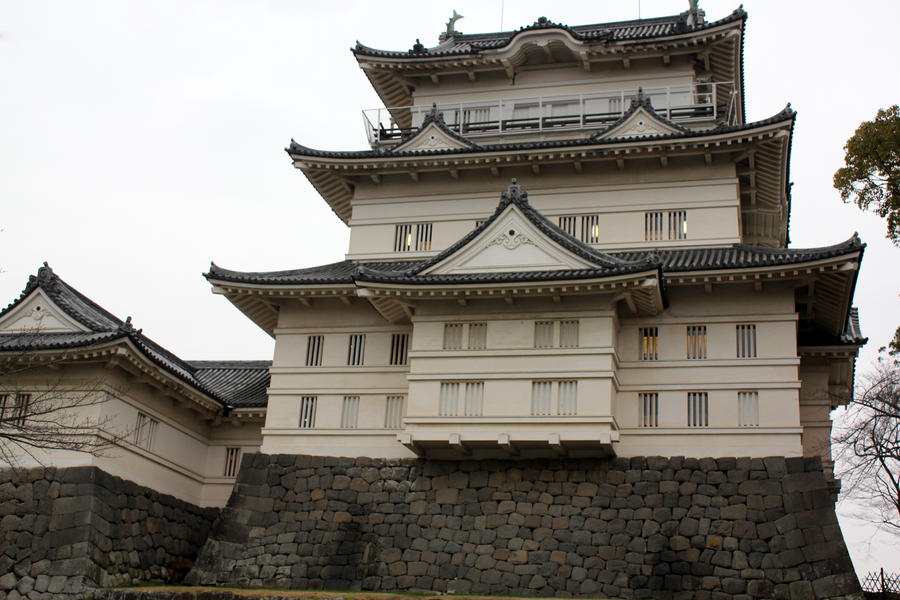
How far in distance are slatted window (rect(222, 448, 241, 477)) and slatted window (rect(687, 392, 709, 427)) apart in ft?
42.5

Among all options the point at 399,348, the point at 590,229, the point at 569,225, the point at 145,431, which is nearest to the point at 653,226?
the point at 590,229

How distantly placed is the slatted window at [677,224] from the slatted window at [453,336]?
6.57 m

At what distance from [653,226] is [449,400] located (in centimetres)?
772

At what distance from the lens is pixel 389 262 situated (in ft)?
92.0

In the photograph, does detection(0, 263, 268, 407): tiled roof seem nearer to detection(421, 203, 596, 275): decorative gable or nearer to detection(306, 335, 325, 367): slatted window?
detection(306, 335, 325, 367): slatted window

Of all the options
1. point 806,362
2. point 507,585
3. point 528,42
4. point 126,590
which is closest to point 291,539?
point 126,590

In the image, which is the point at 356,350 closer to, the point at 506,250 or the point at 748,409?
the point at 506,250

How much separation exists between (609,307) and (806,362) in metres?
6.36

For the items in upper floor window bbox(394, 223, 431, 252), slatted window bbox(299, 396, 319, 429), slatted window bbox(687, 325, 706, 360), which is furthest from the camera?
upper floor window bbox(394, 223, 431, 252)

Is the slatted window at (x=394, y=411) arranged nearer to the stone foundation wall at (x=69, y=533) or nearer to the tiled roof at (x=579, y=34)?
the stone foundation wall at (x=69, y=533)

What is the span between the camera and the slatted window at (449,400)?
2334cm

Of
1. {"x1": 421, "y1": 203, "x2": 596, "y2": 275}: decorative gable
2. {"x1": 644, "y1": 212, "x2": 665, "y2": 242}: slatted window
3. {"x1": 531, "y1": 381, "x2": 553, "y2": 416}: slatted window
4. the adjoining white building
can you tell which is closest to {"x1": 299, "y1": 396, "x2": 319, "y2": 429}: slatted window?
the adjoining white building

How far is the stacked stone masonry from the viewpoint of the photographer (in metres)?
20.8

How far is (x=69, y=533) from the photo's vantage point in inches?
882
